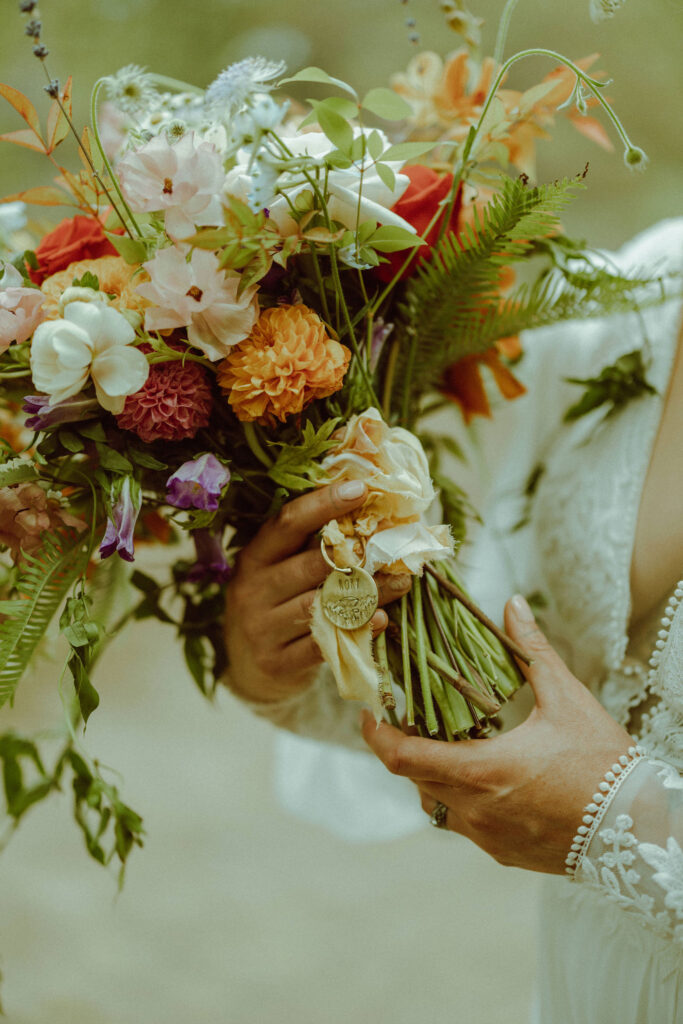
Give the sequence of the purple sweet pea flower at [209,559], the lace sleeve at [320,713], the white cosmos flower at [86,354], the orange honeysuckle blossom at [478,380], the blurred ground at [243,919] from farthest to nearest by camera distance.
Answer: the blurred ground at [243,919] < the lace sleeve at [320,713] < the orange honeysuckle blossom at [478,380] < the purple sweet pea flower at [209,559] < the white cosmos flower at [86,354]

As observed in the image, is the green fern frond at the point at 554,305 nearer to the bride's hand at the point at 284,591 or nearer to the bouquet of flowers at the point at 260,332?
the bouquet of flowers at the point at 260,332

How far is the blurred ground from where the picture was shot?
4.42ft

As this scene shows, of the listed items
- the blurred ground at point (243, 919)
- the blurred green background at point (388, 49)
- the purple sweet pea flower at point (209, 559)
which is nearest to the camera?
the purple sweet pea flower at point (209, 559)

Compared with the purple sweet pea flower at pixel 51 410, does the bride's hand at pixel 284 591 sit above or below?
below

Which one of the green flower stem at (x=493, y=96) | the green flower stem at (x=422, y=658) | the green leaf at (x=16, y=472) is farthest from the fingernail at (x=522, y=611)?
the green leaf at (x=16, y=472)

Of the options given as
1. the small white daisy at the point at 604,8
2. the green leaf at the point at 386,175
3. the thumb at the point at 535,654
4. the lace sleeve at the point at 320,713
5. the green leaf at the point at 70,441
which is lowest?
the lace sleeve at the point at 320,713

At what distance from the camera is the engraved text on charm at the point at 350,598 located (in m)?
0.63

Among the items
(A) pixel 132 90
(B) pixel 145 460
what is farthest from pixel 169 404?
(A) pixel 132 90

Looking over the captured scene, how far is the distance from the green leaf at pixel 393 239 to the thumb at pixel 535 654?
1.12 feet

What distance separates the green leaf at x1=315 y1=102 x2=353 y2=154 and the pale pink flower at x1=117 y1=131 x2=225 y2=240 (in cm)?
7

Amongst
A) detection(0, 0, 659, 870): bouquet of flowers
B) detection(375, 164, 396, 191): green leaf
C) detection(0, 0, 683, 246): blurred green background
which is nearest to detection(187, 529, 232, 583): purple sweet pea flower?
detection(0, 0, 659, 870): bouquet of flowers

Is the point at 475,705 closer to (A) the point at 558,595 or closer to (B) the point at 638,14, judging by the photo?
(A) the point at 558,595

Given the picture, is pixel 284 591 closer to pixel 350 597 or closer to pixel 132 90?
pixel 350 597

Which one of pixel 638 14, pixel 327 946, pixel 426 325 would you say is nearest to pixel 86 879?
pixel 327 946
